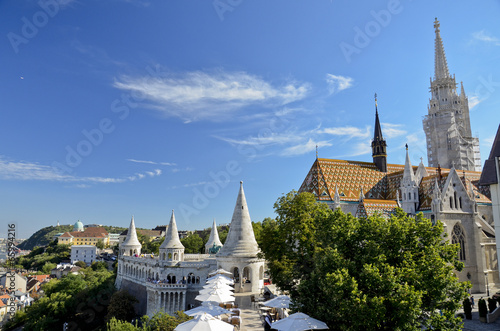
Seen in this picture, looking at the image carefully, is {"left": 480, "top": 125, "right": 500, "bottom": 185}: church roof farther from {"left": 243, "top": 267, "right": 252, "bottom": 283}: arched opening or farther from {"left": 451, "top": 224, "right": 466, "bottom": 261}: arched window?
{"left": 451, "top": 224, "right": 466, "bottom": 261}: arched window

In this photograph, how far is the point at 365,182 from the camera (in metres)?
50.9

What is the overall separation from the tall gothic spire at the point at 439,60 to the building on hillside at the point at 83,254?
344ft

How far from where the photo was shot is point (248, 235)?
3716 cm

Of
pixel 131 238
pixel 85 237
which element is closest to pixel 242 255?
pixel 131 238

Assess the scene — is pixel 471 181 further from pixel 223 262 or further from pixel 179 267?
pixel 179 267

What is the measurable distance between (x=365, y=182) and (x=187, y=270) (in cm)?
2755

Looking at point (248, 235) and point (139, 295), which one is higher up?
point (248, 235)

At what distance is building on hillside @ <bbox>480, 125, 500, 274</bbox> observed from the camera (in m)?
18.3

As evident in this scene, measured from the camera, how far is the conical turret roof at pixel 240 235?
36156 millimetres

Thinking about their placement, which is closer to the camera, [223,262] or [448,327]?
[448,327]

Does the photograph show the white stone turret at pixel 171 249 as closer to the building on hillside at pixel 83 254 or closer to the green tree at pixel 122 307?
the green tree at pixel 122 307

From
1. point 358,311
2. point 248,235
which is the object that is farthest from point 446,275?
point 248,235

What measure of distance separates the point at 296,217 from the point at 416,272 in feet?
35.6

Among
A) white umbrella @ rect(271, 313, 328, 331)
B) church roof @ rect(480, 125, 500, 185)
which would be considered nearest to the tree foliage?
white umbrella @ rect(271, 313, 328, 331)
